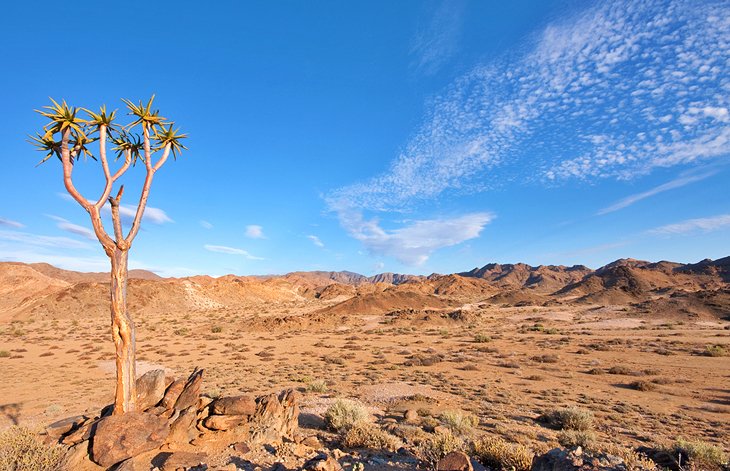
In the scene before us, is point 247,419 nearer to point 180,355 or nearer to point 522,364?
point 522,364

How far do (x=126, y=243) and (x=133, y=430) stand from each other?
391 cm

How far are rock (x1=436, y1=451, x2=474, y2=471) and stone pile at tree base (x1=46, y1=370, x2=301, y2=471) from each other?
12.3 ft

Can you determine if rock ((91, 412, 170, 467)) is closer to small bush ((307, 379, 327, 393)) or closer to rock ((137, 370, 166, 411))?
rock ((137, 370, 166, 411))

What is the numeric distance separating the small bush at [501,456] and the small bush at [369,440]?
1.89 meters

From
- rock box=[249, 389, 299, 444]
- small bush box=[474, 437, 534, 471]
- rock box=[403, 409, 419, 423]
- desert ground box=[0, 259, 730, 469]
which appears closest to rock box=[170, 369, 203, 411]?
rock box=[249, 389, 299, 444]

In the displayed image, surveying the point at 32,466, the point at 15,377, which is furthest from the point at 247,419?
the point at 15,377

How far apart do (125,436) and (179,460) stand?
1240mm

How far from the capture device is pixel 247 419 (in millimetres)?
8383

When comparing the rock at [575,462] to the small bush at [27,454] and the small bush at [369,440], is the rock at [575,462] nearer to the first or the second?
the small bush at [369,440]

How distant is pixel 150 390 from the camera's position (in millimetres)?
8586

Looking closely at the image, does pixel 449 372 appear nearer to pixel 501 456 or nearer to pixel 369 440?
pixel 369 440

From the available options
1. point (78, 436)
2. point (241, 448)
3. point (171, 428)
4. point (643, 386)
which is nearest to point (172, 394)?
point (171, 428)

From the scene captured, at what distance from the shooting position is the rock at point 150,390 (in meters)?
8.34

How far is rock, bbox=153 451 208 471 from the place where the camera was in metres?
6.73
